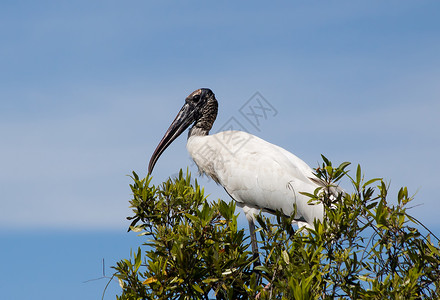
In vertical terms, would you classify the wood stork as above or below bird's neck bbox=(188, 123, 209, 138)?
below

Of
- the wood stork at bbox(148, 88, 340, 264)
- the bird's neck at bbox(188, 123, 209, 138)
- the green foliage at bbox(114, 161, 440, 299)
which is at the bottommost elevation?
the green foliage at bbox(114, 161, 440, 299)

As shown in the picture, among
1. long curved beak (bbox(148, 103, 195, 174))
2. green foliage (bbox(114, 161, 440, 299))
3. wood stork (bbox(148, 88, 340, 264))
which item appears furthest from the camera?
long curved beak (bbox(148, 103, 195, 174))

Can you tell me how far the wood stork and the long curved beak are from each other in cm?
27

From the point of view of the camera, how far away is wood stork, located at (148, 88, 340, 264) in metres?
7.31

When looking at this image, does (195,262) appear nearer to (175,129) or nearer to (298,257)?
(298,257)

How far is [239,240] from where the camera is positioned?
5219 millimetres

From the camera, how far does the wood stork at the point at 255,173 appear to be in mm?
7312

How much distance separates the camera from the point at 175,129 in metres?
8.77

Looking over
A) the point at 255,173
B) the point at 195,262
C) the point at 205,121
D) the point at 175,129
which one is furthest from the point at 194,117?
the point at 195,262

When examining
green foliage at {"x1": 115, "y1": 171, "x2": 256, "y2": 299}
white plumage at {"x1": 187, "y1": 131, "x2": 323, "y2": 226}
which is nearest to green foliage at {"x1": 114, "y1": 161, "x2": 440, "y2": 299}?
green foliage at {"x1": 115, "y1": 171, "x2": 256, "y2": 299}

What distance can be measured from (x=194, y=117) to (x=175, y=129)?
353mm

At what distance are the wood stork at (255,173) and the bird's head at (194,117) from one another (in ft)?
0.80

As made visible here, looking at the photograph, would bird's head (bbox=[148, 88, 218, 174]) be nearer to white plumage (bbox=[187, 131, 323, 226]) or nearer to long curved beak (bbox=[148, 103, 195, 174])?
long curved beak (bbox=[148, 103, 195, 174])

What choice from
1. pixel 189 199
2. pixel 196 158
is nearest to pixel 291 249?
pixel 189 199
